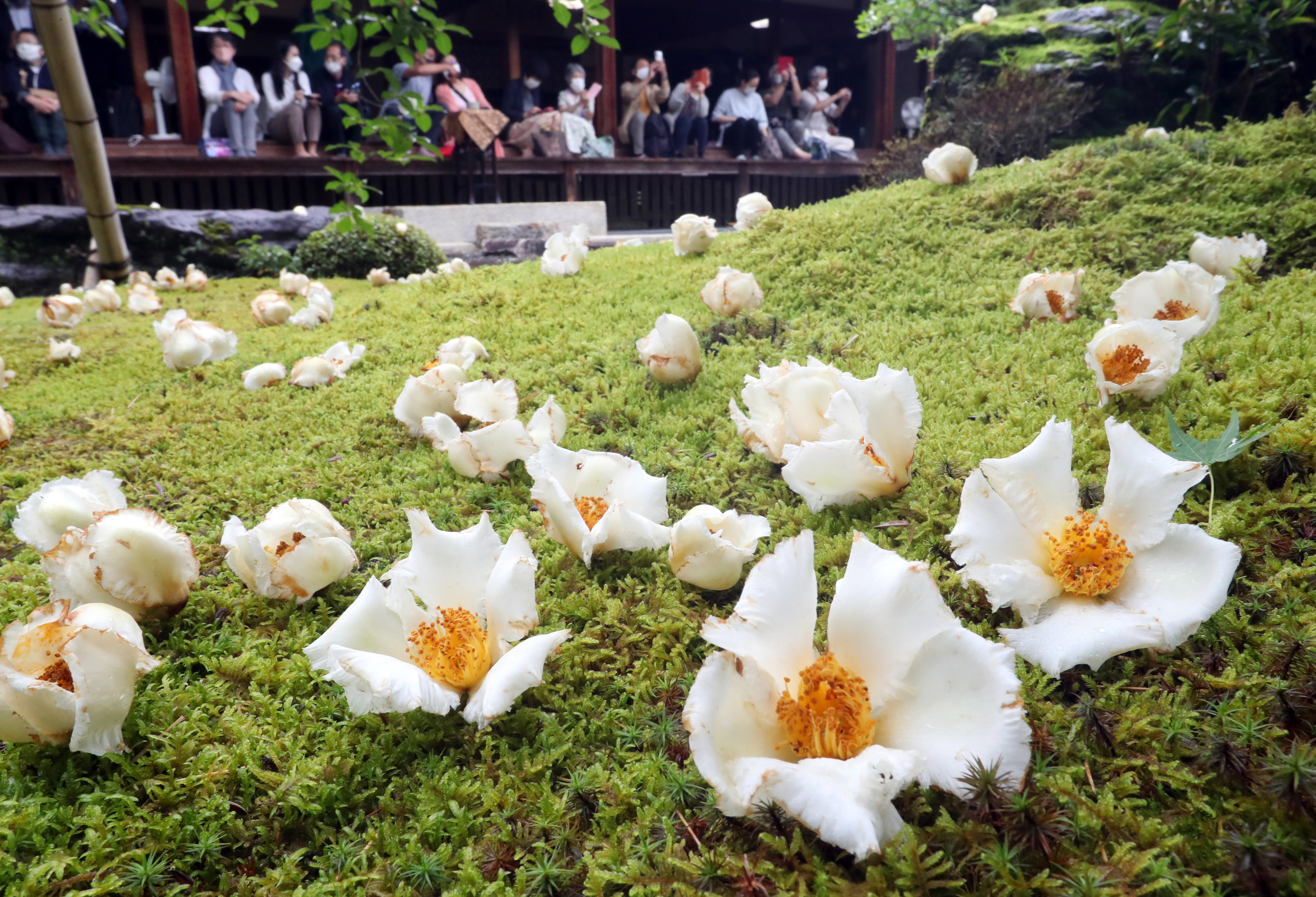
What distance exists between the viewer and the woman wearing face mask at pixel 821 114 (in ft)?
55.7

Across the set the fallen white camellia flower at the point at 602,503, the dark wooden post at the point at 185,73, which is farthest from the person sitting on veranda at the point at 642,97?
the fallen white camellia flower at the point at 602,503

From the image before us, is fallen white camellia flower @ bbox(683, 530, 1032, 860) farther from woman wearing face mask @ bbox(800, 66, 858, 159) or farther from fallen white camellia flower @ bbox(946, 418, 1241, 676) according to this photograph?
woman wearing face mask @ bbox(800, 66, 858, 159)

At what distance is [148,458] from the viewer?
2643mm

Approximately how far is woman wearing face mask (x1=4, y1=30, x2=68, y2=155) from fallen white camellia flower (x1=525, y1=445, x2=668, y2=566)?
40.7 ft

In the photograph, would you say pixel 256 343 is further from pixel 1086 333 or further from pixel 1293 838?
pixel 1293 838

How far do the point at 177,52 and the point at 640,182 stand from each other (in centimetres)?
800

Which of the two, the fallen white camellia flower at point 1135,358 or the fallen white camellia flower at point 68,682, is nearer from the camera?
the fallen white camellia flower at point 68,682

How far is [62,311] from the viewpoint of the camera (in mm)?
4797

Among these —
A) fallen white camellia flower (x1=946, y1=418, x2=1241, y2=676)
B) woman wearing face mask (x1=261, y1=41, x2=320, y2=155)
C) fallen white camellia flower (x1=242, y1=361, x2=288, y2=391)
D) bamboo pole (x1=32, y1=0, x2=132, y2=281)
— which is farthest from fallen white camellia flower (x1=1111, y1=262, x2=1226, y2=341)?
woman wearing face mask (x1=261, y1=41, x2=320, y2=155)

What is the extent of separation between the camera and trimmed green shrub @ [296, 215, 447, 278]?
26.6 ft

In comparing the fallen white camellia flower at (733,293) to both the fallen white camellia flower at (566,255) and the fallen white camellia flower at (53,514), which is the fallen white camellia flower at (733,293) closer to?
the fallen white camellia flower at (566,255)

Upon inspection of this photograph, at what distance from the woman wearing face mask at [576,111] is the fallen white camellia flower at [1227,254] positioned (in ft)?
40.4

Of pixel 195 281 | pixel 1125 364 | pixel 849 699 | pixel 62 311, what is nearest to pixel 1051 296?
pixel 1125 364

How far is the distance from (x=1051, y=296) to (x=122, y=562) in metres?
2.78
